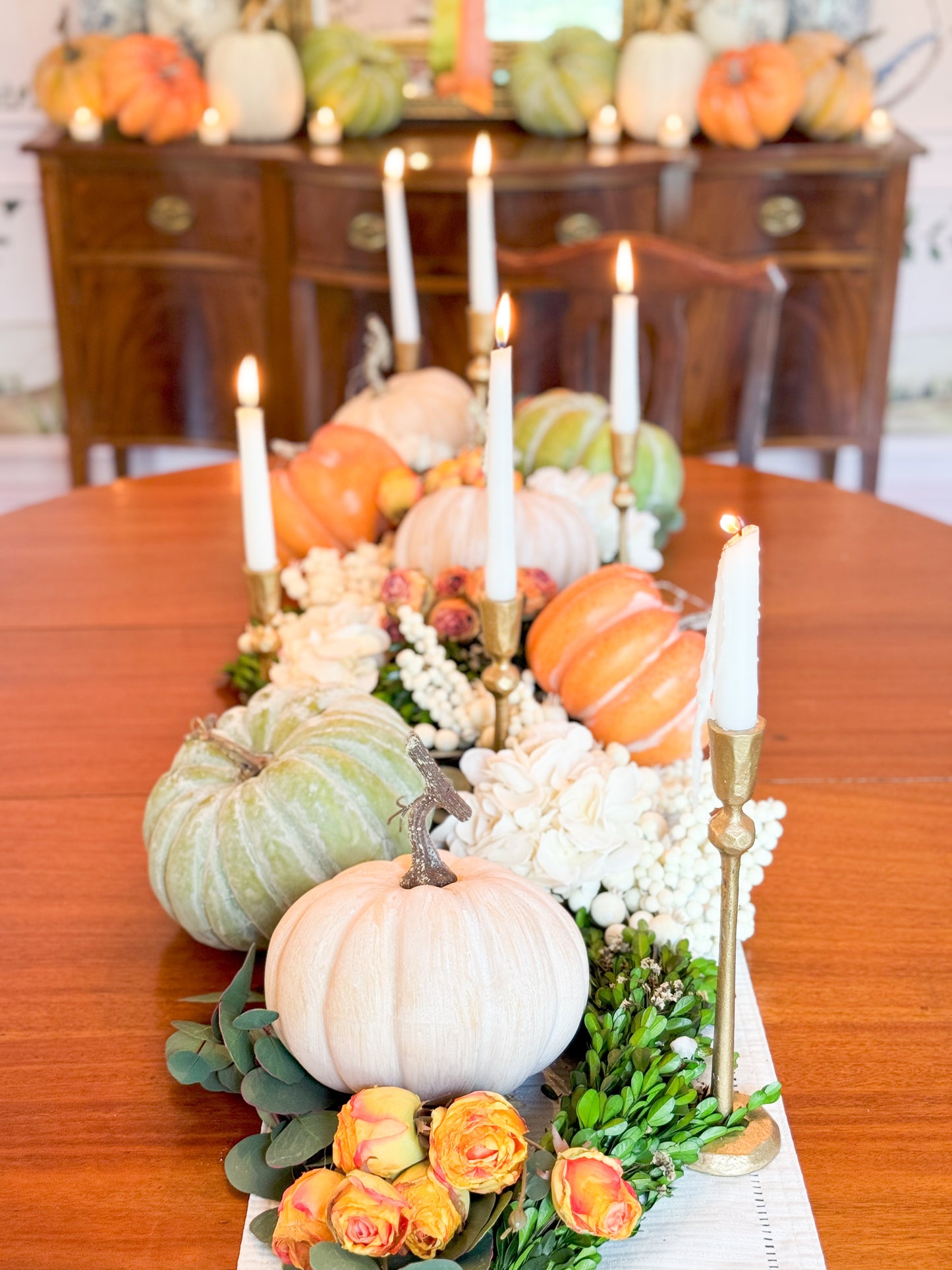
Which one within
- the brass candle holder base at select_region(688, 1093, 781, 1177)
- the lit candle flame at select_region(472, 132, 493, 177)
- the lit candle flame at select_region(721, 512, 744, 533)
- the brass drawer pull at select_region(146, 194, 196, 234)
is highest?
the lit candle flame at select_region(472, 132, 493, 177)

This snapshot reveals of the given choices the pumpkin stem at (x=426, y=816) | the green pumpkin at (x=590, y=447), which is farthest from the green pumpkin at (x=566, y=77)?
the pumpkin stem at (x=426, y=816)

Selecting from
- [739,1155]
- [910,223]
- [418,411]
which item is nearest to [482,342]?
[418,411]

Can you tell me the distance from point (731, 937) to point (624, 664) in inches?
14.8

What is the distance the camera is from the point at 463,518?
120 centimetres

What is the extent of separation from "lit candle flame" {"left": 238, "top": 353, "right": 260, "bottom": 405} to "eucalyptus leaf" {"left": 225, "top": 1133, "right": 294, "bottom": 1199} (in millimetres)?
547

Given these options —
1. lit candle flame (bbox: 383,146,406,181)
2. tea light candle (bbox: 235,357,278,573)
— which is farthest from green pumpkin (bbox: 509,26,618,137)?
tea light candle (bbox: 235,357,278,573)

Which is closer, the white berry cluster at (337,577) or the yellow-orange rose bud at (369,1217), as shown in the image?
the yellow-orange rose bud at (369,1217)

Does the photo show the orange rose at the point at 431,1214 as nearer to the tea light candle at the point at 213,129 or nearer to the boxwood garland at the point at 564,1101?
the boxwood garland at the point at 564,1101

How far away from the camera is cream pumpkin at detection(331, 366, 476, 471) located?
57.9 inches

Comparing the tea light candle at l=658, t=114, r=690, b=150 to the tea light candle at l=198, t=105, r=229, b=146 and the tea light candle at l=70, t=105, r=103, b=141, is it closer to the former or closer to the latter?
the tea light candle at l=198, t=105, r=229, b=146

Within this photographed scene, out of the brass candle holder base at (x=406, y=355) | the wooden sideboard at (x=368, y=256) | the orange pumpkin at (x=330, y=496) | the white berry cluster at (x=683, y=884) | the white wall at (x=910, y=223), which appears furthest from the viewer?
the white wall at (x=910, y=223)

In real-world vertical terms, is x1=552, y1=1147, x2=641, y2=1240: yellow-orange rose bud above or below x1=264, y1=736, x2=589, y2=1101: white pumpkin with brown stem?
below

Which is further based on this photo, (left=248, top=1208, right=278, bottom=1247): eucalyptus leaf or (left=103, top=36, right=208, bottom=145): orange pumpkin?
(left=103, top=36, right=208, bottom=145): orange pumpkin

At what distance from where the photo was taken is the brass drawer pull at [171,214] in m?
2.70
